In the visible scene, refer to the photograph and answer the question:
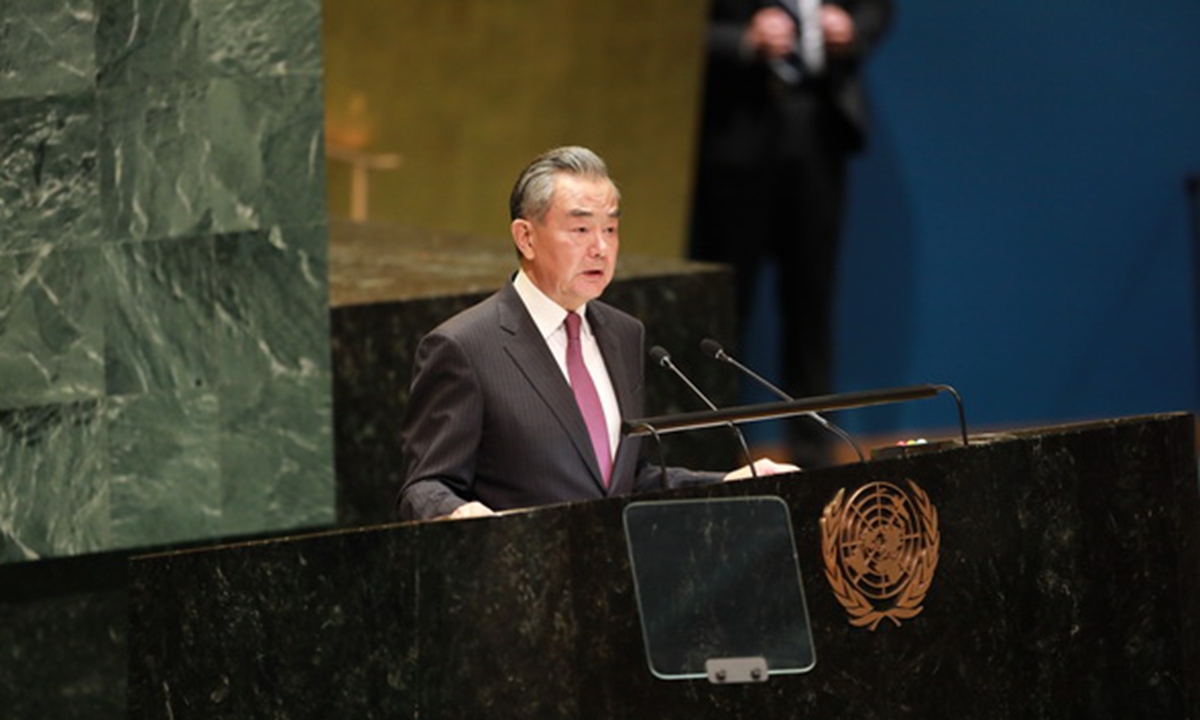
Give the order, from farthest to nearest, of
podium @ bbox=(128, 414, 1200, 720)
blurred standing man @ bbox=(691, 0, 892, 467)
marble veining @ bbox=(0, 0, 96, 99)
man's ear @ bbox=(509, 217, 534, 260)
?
blurred standing man @ bbox=(691, 0, 892, 467) < marble veining @ bbox=(0, 0, 96, 99) < man's ear @ bbox=(509, 217, 534, 260) < podium @ bbox=(128, 414, 1200, 720)

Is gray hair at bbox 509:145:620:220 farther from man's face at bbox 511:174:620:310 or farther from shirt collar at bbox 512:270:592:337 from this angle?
shirt collar at bbox 512:270:592:337

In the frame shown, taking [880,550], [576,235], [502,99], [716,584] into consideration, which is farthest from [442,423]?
[502,99]

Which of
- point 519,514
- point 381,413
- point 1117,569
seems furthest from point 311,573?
point 381,413

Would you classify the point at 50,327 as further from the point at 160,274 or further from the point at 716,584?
the point at 716,584

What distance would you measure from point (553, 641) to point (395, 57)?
5.72 meters

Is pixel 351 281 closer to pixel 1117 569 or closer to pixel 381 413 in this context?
pixel 381 413

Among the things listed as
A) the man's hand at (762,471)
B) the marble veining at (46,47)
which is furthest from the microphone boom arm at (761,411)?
the marble veining at (46,47)

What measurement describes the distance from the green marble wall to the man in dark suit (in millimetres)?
1461

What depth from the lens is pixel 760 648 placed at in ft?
15.2

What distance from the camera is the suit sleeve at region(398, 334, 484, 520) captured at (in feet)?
16.5

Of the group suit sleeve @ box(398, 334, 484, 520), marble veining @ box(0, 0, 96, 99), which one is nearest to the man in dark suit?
suit sleeve @ box(398, 334, 484, 520)

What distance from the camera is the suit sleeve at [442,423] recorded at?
5.04 meters

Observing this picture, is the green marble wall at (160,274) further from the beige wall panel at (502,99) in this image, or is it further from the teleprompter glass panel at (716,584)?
the beige wall panel at (502,99)

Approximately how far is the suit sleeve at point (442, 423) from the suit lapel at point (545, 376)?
114 mm
